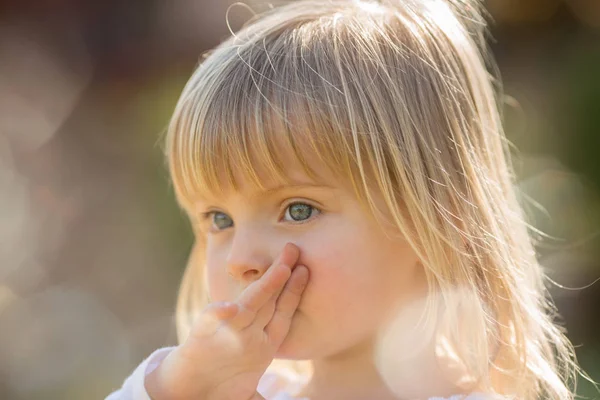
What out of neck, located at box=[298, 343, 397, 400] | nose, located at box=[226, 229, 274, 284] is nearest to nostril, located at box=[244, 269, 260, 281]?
nose, located at box=[226, 229, 274, 284]

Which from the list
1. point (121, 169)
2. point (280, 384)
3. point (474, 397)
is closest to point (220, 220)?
point (280, 384)

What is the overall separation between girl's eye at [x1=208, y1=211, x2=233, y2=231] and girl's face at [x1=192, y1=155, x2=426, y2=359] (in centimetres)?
8

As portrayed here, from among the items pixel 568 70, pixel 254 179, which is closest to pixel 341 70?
pixel 254 179

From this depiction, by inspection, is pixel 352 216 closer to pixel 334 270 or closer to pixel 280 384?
pixel 334 270

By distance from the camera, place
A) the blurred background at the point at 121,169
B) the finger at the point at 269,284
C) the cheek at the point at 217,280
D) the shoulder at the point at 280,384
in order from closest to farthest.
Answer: the finger at the point at 269,284, the cheek at the point at 217,280, the shoulder at the point at 280,384, the blurred background at the point at 121,169

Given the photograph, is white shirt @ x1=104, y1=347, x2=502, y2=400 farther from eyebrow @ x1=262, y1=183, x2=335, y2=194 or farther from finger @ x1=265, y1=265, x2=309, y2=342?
eyebrow @ x1=262, y1=183, x2=335, y2=194

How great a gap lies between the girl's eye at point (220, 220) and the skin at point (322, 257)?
6 centimetres

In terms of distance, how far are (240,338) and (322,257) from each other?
0.24 metres

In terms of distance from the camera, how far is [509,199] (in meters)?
2.05

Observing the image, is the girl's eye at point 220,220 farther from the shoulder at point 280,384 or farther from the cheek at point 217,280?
the shoulder at point 280,384

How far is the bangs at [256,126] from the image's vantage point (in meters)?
1.65

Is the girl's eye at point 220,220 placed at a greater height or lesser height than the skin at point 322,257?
greater

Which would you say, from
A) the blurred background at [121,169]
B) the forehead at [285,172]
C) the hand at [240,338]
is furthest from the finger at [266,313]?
the blurred background at [121,169]

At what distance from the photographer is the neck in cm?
183
